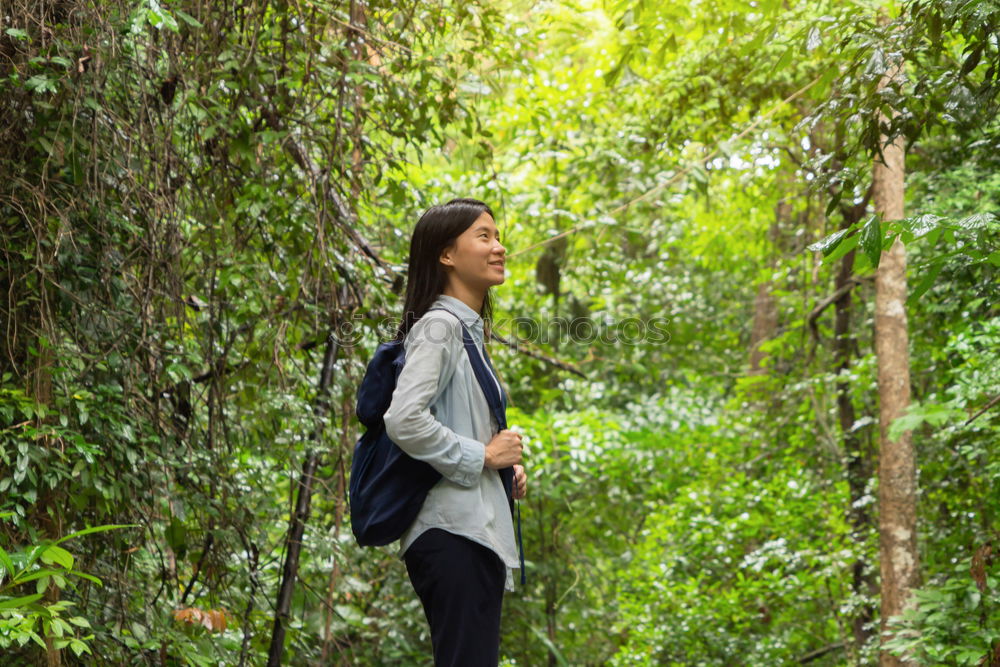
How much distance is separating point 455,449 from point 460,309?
340 mm

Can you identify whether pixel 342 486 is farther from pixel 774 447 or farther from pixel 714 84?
pixel 774 447

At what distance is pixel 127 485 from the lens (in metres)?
2.59

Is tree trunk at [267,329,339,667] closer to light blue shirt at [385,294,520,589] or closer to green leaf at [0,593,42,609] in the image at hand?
light blue shirt at [385,294,520,589]

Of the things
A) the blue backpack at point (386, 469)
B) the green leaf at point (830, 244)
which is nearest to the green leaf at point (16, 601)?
the blue backpack at point (386, 469)

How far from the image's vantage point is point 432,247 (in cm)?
211

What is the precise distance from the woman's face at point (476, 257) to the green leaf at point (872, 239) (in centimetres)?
77

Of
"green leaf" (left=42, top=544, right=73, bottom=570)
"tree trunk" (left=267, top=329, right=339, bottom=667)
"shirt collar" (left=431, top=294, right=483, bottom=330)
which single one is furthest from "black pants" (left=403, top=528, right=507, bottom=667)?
"tree trunk" (left=267, top=329, right=339, bottom=667)

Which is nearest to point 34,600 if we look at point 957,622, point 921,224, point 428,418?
point 428,418

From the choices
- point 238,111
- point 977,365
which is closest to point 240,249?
point 238,111

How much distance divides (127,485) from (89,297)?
0.54 m

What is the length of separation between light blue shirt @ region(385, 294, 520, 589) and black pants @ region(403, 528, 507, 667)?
3 centimetres

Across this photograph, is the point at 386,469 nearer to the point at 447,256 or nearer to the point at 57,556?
the point at 447,256

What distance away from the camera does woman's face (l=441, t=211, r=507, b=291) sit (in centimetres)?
209

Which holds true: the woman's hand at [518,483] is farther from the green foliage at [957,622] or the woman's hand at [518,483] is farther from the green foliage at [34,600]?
the green foliage at [957,622]
